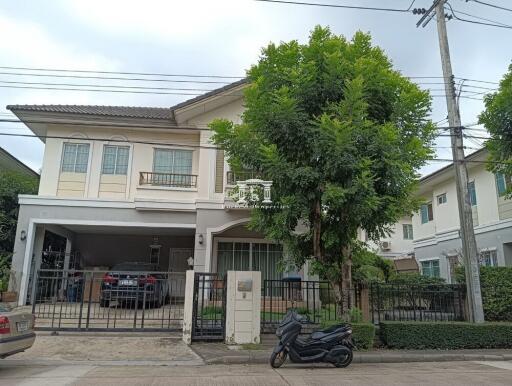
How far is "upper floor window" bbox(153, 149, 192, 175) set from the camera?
17859mm

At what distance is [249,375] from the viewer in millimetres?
7809

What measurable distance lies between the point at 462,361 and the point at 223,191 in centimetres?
980

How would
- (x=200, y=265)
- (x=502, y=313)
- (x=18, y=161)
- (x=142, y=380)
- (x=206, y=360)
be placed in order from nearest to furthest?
1. (x=142, y=380)
2. (x=206, y=360)
3. (x=502, y=313)
4. (x=200, y=265)
5. (x=18, y=161)

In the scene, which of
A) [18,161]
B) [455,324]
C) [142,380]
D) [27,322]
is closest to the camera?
[142,380]

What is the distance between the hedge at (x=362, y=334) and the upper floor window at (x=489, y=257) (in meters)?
10.1

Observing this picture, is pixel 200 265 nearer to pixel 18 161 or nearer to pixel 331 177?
pixel 331 177

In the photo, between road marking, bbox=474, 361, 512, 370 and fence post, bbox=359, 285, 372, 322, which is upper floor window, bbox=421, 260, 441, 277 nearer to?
fence post, bbox=359, 285, 372, 322

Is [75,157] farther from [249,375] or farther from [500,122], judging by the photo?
[500,122]

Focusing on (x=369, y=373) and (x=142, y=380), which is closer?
(x=142, y=380)

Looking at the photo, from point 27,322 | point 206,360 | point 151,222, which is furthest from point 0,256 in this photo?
point 206,360

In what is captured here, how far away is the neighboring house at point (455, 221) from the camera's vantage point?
17594mm

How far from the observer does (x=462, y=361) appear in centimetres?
999

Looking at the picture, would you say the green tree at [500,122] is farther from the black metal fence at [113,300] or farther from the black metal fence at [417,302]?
the black metal fence at [113,300]

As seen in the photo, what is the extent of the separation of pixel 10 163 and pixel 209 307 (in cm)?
1619
